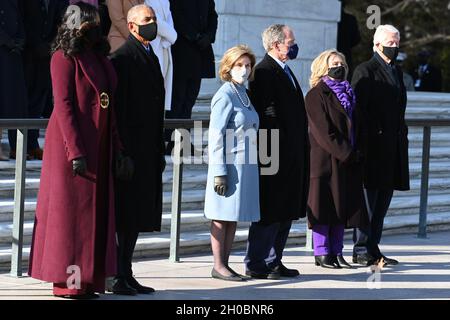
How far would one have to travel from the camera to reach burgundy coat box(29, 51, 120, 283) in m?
8.66

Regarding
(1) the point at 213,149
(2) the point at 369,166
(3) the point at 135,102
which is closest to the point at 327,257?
(2) the point at 369,166

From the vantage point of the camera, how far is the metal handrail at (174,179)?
9.70 meters

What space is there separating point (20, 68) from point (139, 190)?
2.76 meters

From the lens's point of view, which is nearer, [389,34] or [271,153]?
[271,153]

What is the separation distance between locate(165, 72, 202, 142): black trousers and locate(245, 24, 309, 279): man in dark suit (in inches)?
101

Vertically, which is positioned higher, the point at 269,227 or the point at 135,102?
the point at 135,102

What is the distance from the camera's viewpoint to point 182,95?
1273 centimetres

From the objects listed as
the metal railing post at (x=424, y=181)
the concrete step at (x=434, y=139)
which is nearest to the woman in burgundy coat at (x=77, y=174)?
the metal railing post at (x=424, y=181)

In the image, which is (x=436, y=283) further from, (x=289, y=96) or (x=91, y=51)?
(x=91, y=51)

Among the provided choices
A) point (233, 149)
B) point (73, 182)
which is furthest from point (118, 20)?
point (73, 182)

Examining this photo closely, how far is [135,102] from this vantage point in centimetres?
915

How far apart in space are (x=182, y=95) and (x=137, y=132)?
3.60 m

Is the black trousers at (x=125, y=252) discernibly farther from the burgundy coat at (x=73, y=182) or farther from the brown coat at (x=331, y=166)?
the brown coat at (x=331, y=166)

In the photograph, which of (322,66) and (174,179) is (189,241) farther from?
(322,66)
